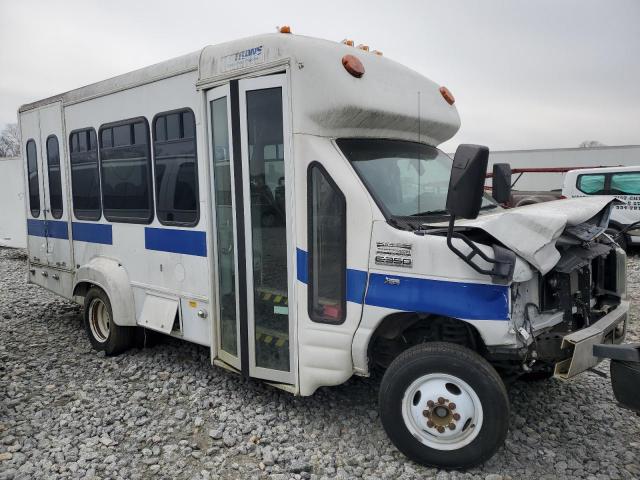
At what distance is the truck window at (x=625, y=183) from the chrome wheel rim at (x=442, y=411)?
34.6 feet

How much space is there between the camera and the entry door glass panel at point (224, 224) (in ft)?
13.7

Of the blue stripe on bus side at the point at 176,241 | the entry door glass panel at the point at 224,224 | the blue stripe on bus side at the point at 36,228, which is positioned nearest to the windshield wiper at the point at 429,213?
the entry door glass panel at the point at 224,224

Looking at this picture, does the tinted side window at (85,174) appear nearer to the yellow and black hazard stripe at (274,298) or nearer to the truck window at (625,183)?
the yellow and black hazard stripe at (274,298)

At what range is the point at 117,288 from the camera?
524 cm

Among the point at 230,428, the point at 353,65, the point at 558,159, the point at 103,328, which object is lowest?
the point at 230,428

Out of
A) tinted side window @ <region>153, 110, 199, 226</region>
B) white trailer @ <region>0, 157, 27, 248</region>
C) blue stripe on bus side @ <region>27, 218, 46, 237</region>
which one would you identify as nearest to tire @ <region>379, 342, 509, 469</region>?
tinted side window @ <region>153, 110, 199, 226</region>

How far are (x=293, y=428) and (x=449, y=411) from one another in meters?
1.26

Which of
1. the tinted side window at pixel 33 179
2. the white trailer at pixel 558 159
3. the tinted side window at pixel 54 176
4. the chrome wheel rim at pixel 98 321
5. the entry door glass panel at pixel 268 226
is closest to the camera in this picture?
the entry door glass panel at pixel 268 226

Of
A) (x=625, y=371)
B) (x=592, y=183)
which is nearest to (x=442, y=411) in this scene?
(x=625, y=371)

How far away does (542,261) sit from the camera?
10.0 feet

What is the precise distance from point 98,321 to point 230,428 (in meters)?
2.64

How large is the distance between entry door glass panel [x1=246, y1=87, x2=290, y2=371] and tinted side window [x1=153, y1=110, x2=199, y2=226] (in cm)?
78

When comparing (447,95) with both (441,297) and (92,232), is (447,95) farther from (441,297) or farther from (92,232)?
(92,232)

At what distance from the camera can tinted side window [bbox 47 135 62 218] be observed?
6.12m
